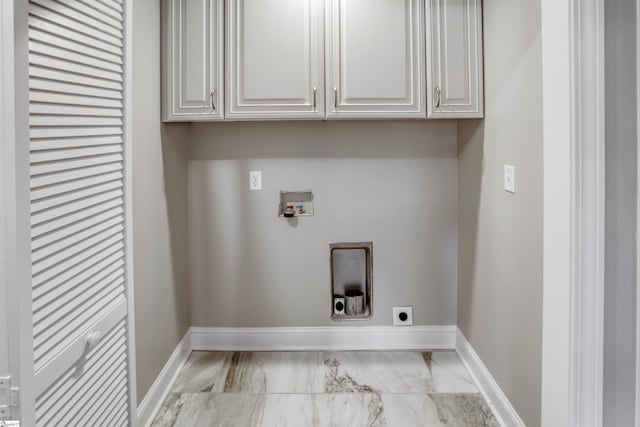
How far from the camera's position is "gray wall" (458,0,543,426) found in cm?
192

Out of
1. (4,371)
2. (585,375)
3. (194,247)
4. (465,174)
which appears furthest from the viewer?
(194,247)

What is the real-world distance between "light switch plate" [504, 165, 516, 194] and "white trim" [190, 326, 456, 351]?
4.00ft

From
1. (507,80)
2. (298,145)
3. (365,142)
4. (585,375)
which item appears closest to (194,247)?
Result: (298,145)

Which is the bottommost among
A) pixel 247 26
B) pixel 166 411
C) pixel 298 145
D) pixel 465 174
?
pixel 166 411

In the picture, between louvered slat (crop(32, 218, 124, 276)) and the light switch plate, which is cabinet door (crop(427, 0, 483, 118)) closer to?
the light switch plate

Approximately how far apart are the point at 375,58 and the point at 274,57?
1.72ft

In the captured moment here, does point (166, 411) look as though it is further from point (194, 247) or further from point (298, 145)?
point (298, 145)

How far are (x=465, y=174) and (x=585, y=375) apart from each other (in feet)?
5.11

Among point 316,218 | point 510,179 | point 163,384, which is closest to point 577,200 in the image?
point 510,179

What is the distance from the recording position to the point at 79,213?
4.65 feet

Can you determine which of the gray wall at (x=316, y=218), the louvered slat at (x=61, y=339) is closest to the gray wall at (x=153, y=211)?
the gray wall at (x=316, y=218)

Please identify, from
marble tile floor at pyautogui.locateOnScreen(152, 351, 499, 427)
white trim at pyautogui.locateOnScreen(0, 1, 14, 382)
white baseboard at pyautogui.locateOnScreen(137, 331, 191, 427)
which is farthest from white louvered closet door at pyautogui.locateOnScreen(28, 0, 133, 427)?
marble tile floor at pyautogui.locateOnScreen(152, 351, 499, 427)

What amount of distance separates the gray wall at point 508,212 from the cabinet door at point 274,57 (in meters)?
0.87

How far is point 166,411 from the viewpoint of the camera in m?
2.40
